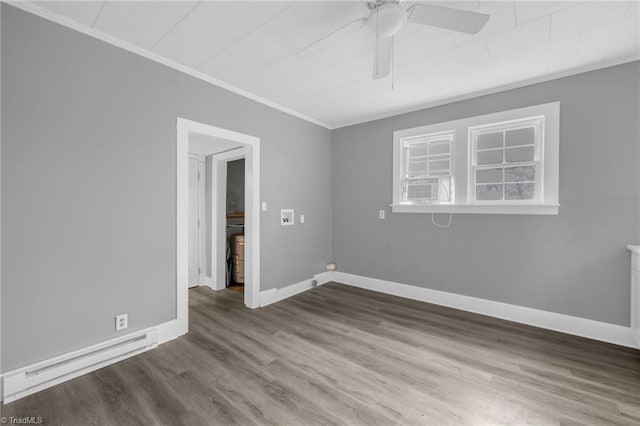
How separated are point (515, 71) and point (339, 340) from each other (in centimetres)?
331

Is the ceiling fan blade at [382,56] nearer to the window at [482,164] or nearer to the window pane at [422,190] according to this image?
the window at [482,164]

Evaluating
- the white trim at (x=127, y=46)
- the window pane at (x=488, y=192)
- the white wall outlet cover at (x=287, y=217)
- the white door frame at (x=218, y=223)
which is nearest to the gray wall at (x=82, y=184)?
the white trim at (x=127, y=46)

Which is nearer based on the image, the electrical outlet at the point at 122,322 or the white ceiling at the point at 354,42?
the white ceiling at the point at 354,42

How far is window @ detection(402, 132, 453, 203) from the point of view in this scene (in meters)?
3.73

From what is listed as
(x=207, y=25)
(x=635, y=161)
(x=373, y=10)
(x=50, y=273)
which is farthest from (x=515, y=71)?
(x=50, y=273)

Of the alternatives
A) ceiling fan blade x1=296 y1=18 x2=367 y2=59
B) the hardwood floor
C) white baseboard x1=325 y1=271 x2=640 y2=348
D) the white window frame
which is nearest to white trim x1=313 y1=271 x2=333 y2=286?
white baseboard x1=325 y1=271 x2=640 y2=348

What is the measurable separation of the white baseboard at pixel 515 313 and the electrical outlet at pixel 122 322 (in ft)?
10.4

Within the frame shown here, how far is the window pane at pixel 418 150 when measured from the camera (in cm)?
393

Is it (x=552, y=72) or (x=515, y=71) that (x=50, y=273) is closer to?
(x=515, y=71)

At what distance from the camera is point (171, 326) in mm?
2705

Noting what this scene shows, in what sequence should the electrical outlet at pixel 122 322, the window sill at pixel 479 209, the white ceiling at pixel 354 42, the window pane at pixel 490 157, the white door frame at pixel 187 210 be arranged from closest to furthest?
the white ceiling at pixel 354 42
the electrical outlet at pixel 122 322
the white door frame at pixel 187 210
the window sill at pixel 479 209
the window pane at pixel 490 157

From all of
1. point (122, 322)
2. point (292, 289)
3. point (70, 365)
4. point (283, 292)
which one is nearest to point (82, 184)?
point (122, 322)

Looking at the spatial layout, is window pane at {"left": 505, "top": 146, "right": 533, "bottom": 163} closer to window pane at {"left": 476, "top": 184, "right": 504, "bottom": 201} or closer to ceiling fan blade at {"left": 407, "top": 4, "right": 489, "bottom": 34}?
window pane at {"left": 476, "top": 184, "right": 504, "bottom": 201}

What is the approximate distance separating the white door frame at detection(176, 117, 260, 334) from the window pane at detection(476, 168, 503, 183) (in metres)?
2.84
